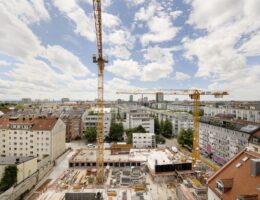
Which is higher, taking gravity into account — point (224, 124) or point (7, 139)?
point (224, 124)

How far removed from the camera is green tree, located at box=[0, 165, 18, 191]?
99.1 ft

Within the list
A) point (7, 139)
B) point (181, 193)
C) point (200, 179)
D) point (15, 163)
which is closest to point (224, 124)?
point (200, 179)

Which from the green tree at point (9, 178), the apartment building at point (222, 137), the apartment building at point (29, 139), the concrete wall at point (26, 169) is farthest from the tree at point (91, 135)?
the green tree at point (9, 178)

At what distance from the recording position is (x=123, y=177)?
35.5 m

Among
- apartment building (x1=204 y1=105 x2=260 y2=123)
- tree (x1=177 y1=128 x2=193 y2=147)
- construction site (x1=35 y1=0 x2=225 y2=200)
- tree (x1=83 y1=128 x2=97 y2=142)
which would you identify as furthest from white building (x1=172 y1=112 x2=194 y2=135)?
tree (x1=83 y1=128 x2=97 y2=142)

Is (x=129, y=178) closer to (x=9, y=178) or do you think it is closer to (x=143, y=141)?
(x=9, y=178)

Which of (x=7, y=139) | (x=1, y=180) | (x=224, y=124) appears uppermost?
(x=224, y=124)

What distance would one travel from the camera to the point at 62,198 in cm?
2959

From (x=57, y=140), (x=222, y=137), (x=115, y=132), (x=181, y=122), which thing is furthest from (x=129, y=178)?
(x=181, y=122)

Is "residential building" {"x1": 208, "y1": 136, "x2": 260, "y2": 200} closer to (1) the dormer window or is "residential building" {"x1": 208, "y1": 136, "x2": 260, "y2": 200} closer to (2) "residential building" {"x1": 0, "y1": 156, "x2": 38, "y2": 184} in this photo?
(1) the dormer window

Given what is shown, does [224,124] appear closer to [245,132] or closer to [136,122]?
[245,132]

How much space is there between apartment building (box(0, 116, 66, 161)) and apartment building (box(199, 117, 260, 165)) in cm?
3626

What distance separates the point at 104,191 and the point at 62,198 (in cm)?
621

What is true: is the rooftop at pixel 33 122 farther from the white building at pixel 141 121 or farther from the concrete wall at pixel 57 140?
the white building at pixel 141 121
